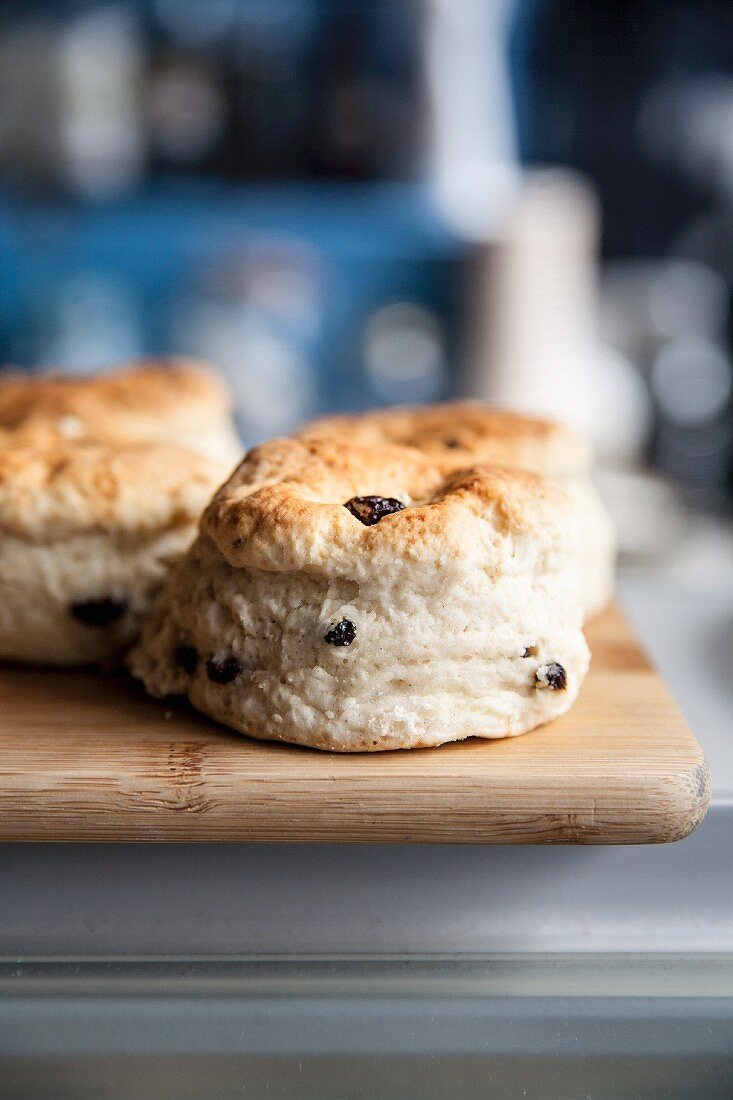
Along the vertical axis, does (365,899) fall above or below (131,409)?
below

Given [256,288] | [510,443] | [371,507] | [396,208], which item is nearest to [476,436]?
[510,443]

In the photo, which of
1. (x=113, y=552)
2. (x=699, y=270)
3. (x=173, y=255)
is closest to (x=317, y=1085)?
(x=113, y=552)

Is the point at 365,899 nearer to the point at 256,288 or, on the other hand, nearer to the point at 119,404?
the point at 119,404

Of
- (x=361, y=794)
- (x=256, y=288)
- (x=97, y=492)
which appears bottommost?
(x=256, y=288)

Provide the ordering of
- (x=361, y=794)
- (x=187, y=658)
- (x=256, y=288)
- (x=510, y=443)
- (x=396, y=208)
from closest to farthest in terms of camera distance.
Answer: (x=361, y=794) < (x=187, y=658) < (x=510, y=443) < (x=396, y=208) < (x=256, y=288)

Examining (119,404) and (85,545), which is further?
(119,404)

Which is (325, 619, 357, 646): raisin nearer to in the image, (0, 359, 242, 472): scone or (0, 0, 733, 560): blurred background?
(0, 359, 242, 472): scone

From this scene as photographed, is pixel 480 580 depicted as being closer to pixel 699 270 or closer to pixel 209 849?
pixel 209 849

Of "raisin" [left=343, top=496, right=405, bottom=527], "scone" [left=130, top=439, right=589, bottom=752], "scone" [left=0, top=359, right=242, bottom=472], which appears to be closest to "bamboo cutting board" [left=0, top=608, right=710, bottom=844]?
"scone" [left=130, top=439, right=589, bottom=752]
